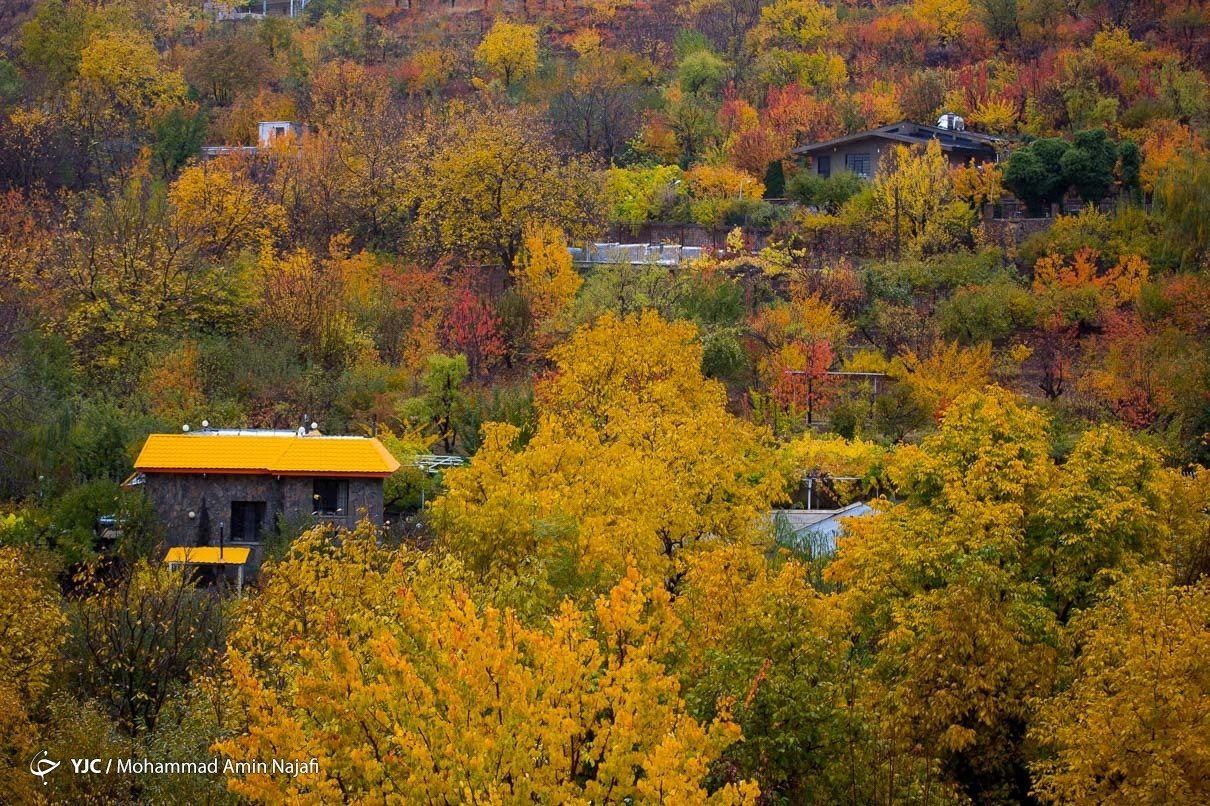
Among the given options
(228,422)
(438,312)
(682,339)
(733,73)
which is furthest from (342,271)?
(733,73)

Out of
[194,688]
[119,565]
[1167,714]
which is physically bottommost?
[119,565]

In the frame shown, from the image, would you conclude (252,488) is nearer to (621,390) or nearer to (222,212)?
(621,390)

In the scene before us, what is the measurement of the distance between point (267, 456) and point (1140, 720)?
74.1 feet

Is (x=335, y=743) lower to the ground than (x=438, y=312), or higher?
higher

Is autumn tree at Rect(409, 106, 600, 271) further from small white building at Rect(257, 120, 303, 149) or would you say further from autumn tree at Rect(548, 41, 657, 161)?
small white building at Rect(257, 120, 303, 149)

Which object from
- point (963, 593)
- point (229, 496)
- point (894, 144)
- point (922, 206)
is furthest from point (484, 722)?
point (894, 144)

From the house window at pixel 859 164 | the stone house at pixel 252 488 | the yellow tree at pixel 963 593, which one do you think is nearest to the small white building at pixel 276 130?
the house window at pixel 859 164

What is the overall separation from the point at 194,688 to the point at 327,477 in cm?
1365

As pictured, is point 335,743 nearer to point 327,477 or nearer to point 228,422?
point 327,477

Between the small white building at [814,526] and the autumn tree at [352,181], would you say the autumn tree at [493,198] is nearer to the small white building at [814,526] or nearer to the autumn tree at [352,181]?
the autumn tree at [352,181]

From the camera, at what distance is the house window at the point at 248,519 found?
115ft

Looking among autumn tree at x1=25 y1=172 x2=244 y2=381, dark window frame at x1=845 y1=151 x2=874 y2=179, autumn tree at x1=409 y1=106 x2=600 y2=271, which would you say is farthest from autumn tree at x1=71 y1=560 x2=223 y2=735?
dark window frame at x1=845 y1=151 x2=874 y2=179

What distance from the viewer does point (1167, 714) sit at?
16.8m

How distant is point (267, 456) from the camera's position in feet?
115
